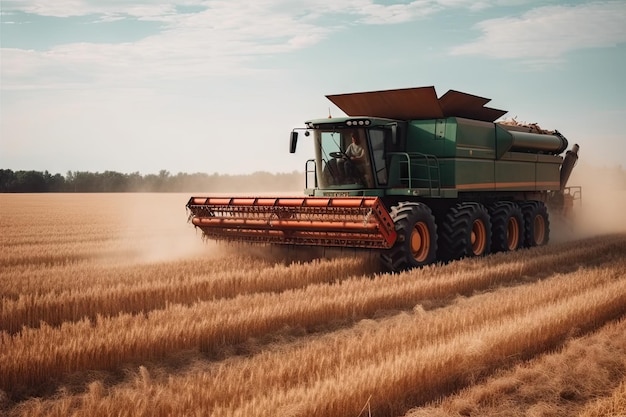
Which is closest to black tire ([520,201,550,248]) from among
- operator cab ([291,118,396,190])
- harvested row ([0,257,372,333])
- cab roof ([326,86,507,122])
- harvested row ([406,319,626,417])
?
cab roof ([326,86,507,122])

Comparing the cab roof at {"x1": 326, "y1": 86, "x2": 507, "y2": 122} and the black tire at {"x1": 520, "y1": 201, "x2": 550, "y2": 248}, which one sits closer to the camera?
the cab roof at {"x1": 326, "y1": 86, "x2": 507, "y2": 122}

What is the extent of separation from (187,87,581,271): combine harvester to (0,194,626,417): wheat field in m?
0.63

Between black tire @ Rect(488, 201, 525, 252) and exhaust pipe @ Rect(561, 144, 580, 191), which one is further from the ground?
exhaust pipe @ Rect(561, 144, 580, 191)

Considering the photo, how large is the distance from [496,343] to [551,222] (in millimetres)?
12164

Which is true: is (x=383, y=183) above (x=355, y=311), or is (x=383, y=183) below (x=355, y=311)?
above

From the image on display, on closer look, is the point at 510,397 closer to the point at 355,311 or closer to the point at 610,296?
the point at 355,311

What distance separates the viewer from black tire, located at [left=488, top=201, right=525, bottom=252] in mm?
12641

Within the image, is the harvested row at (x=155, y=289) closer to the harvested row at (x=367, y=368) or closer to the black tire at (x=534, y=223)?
the harvested row at (x=367, y=368)

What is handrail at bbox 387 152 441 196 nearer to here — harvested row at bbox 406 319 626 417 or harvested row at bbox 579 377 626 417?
harvested row at bbox 406 319 626 417

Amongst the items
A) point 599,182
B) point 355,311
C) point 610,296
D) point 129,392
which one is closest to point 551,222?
point 599,182

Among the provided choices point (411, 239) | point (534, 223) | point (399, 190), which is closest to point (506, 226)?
point (534, 223)

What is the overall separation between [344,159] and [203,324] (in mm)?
5540

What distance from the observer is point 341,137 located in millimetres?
11211

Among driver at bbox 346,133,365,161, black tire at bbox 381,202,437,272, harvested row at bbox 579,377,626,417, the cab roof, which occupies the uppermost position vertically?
the cab roof
